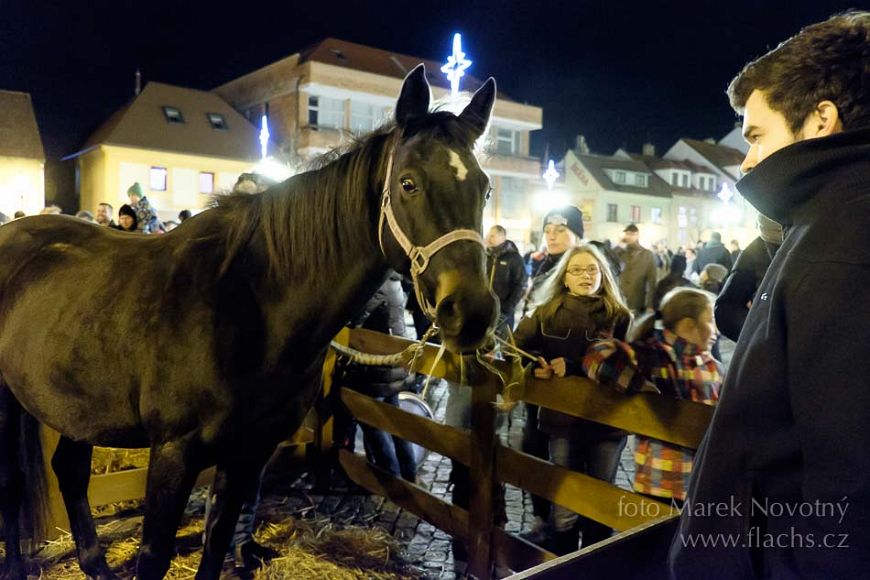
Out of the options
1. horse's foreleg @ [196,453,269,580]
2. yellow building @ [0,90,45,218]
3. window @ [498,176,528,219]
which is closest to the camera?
horse's foreleg @ [196,453,269,580]

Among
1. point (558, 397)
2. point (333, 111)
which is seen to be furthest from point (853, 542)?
point (333, 111)

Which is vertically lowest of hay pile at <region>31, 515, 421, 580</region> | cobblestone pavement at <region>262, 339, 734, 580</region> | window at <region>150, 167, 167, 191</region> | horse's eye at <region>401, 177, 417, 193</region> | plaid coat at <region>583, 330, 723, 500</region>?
cobblestone pavement at <region>262, 339, 734, 580</region>

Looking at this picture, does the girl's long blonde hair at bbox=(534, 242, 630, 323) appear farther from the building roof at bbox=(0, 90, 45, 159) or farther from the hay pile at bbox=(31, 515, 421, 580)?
the building roof at bbox=(0, 90, 45, 159)

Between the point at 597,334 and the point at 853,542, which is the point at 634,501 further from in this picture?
the point at 853,542

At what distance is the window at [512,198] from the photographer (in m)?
34.5

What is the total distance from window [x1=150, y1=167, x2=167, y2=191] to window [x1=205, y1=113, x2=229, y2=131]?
154 inches

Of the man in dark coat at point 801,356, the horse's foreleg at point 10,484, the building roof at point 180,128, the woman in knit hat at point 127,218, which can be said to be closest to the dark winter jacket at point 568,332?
the man in dark coat at point 801,356

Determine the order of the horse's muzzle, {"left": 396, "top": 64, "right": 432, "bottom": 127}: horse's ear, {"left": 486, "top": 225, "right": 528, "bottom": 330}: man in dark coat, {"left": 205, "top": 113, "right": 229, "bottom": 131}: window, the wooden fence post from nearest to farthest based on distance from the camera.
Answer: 1. the horse's muzzle
2. {"left": 396, "top": 64, "right": 432, "bottom": 127}: horse's ear
3. the wooden fence post
4. {"left": 486, "top": 225, "right": 528, "bottom": 330}: man in dark coat
5. {"left": 205, "top": 113, "right": 229, "bottom": 131}: window

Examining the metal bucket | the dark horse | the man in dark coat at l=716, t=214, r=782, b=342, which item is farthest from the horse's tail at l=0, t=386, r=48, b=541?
the man in dark coat at l=716, t=214, r=782, b=342

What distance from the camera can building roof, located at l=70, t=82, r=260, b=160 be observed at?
26.4m

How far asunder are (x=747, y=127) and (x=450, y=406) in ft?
12.6

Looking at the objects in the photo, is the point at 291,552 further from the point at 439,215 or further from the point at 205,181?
the point at 205,181

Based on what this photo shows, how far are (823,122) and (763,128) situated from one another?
0.11 m

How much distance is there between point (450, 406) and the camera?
15.9 feet
